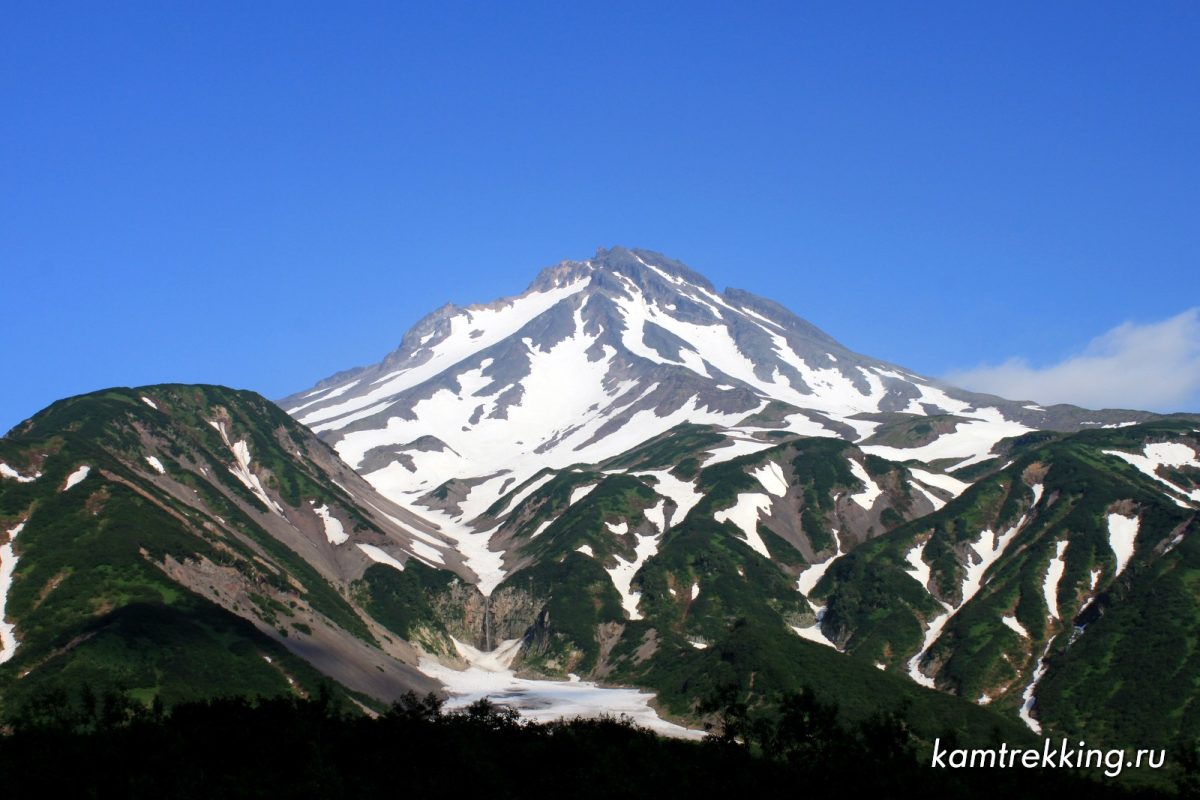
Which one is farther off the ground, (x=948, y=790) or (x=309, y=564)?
(x=309, y=564)

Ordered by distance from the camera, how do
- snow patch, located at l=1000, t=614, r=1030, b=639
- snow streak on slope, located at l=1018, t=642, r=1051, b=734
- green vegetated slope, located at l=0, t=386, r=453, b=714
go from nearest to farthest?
green vegetated slope, located at l=0, t=386, r=453, b=714 < snow streak on slope, located at l=1018, t=642, r=1051, b=734 < snow patch, located at l=1000, t=614, r=1030, b=639

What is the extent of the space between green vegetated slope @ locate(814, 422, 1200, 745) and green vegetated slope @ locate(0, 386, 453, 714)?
8228 centimetres

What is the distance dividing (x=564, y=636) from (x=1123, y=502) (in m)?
97.2

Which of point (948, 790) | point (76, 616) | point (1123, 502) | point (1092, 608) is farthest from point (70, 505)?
point (1123, 502)

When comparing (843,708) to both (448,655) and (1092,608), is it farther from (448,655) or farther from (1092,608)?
(448,655)

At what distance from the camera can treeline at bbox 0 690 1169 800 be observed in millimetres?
72356

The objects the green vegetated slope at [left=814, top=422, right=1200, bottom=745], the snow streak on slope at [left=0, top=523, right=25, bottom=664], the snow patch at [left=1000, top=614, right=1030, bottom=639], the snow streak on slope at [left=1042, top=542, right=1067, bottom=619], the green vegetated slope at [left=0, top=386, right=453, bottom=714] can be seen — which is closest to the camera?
the green vegetated slope at [left=0, top=386, right=453, bottom=714]

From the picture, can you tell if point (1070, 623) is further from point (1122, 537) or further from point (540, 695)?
point (540, 695)

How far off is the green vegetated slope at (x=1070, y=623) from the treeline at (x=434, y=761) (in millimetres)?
57965

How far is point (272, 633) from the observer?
144m

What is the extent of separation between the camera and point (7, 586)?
422ft

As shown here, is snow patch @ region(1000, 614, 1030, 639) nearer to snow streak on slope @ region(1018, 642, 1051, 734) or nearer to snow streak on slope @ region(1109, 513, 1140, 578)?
snow streak on slope @ region(1018, 642, 1051, 734)

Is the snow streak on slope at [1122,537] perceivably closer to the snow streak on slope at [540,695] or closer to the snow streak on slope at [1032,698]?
the snow streak on slope at [1032,698]

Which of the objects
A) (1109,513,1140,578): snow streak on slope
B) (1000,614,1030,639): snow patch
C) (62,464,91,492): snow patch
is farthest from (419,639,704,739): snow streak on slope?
(1109,513,1140,578): snow streak on slope
